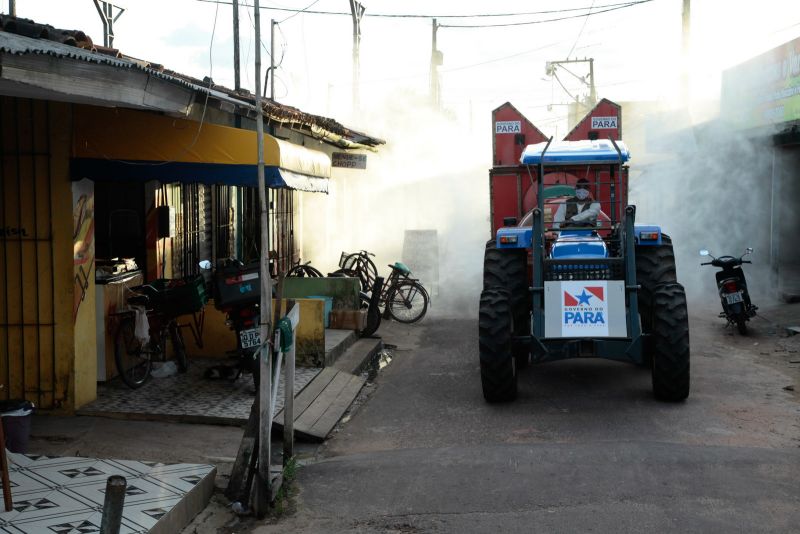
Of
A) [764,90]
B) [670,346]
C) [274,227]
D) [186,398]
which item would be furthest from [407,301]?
[764,90]

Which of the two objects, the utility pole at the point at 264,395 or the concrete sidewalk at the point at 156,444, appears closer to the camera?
the utility pole at the point at 264,395

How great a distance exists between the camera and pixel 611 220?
9.98 m

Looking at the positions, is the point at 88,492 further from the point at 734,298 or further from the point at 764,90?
the point at 764,90

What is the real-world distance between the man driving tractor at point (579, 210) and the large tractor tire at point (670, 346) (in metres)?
1.40

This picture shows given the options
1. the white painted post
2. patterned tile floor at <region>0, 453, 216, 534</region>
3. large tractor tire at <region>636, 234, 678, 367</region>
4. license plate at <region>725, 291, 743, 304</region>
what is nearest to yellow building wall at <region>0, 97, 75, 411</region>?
patterned tile floor at <region>0, 453, 216, 534</region>

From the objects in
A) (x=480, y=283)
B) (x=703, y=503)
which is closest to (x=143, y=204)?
(x=703, y=503)

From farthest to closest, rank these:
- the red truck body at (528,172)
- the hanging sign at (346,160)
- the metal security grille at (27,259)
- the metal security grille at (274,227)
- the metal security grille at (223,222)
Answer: the hanging sign at (346,160) < the metal security grille at (274,227) < the metal security grille at (223,222) < the red truck body at (528,172) < the metal security grille at (27,259)

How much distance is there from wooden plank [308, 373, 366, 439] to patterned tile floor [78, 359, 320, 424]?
0.44m

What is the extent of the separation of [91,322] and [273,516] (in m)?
3.37

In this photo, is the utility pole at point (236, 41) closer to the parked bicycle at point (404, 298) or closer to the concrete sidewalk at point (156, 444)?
the parked bicycle at point (404, 298)

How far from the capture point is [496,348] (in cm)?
880

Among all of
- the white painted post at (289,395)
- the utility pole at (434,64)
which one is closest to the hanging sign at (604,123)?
the white painted post at (289,395)

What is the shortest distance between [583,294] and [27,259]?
5.45 m

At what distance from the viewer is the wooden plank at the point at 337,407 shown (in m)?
8.23
